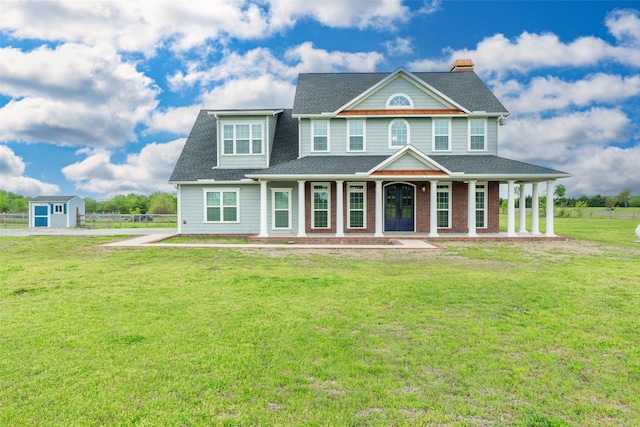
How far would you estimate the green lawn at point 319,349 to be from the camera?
3125 mm

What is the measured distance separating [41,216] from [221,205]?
20.5 m

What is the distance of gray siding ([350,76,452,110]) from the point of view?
59.6 feet

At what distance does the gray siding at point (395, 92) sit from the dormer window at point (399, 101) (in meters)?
0.14

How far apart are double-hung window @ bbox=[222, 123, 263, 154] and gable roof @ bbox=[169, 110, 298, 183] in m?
0.97

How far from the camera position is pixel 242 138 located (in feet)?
62.2

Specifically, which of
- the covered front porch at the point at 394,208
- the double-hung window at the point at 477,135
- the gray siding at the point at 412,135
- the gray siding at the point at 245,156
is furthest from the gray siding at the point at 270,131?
the double-hung window at the point at 477,135

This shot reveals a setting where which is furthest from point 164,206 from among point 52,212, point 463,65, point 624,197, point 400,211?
point 624,197

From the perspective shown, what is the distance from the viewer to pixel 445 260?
35.8ft

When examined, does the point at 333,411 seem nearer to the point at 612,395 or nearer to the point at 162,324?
the point at 612,395

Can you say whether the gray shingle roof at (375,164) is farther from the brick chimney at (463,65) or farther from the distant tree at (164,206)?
the distant tree at (164,206)

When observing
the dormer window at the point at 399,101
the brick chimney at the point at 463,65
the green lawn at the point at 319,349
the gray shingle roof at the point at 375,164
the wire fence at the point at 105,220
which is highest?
the brick chimney at the point at 463,65

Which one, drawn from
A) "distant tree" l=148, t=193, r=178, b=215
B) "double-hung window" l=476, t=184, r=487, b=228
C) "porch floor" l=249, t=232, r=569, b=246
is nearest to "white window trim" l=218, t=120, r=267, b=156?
"porch floor" l=249, t=232, r=569, b=246

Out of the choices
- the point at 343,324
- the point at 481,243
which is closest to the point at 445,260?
the point at 481,243

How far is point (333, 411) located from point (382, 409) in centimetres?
41
